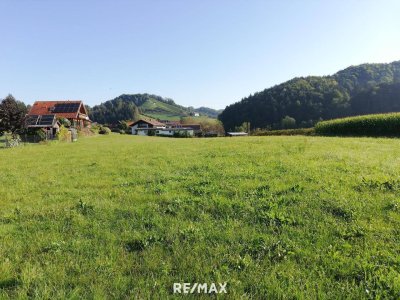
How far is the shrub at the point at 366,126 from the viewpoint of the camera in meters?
23.7

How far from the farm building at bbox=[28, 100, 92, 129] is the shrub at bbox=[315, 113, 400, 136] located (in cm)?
4709

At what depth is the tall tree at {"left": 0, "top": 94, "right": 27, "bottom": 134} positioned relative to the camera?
31562 mm

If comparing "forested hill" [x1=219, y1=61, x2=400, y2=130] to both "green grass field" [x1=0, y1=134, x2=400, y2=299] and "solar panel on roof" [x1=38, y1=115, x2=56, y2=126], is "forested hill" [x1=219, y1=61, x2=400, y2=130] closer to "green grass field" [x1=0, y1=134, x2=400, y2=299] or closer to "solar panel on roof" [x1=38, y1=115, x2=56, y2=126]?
"solar panel on roof" [x1=38, y1=115, x2=56, y2=126]

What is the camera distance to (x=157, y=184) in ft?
29.3

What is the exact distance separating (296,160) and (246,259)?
730 centimetres

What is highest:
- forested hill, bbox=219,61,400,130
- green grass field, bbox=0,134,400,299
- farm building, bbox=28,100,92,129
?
forested hill, bbox=219,61,400,130

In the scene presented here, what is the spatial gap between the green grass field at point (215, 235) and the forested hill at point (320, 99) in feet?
335

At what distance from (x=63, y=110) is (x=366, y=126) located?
54930 mm

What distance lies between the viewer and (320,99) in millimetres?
110812

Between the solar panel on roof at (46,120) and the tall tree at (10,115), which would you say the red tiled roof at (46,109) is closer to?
the solar panel on roof at (46,120)

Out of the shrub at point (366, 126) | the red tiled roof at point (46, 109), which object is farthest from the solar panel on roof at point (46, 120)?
the shrub at point (366, 126)

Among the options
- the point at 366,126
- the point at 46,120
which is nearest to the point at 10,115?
the point at 46,120

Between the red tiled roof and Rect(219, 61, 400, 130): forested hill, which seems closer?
the red tiled roof

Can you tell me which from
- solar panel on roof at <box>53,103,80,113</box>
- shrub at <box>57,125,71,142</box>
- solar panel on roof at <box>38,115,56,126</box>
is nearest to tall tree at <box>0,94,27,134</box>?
shrub at <box>57,125,71,142</box>
